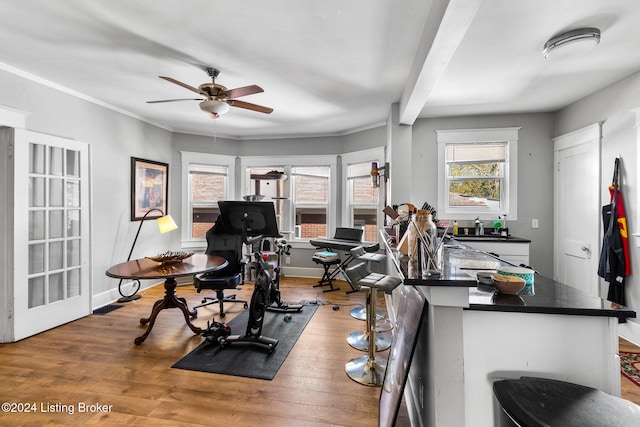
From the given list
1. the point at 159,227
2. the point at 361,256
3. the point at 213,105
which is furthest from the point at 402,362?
the point at 159,227

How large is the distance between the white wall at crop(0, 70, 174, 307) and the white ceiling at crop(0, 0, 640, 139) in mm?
205

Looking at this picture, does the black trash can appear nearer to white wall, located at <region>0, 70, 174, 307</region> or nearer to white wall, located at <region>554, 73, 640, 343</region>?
white wall, located at <region>554, 73, 640, 343</region>

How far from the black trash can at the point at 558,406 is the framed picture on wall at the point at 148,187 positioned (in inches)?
190

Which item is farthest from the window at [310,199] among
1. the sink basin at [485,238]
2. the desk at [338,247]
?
the sink basin at [485,238]

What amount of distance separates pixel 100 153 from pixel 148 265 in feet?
6.30

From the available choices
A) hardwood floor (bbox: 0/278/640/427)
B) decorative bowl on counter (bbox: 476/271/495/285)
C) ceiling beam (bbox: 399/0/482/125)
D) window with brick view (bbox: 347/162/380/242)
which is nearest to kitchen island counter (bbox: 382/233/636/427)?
decorative bowl on counter (bbox: 476/271/495/285)

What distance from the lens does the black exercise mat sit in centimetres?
242

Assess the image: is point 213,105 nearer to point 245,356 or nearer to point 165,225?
point 165,225

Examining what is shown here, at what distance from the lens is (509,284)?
4.81 feet

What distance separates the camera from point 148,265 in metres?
3.05

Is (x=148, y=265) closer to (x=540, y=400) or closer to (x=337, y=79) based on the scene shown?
(x=337, y=79)

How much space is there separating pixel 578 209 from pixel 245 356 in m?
4.20

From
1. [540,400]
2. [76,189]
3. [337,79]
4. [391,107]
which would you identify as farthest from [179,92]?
[540,400]

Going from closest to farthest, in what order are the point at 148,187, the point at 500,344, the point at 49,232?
1. the point at 500,344
2. the point at 49,232
3. the point at 148,187
